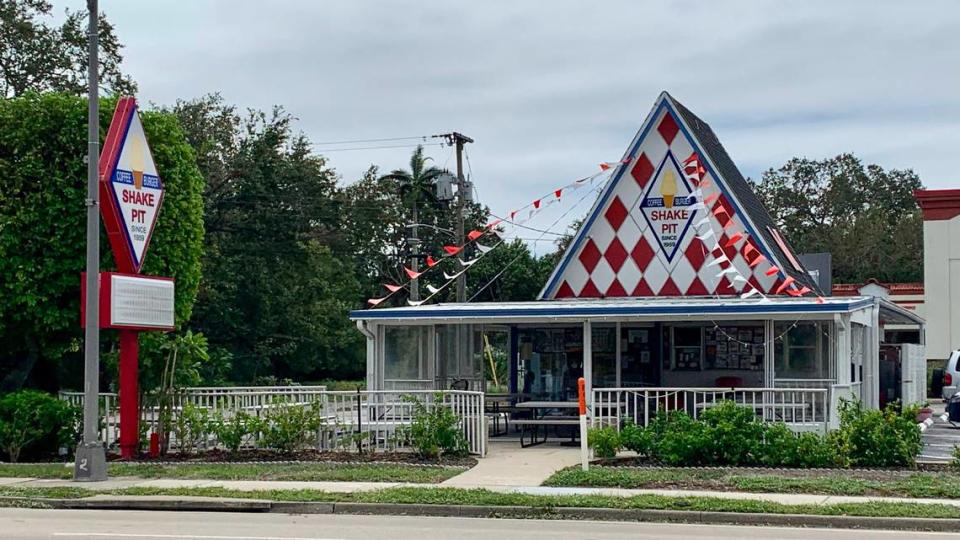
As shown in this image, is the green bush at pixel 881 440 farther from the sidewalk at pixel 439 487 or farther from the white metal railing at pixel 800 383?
the white metal railing at pixel 800 383

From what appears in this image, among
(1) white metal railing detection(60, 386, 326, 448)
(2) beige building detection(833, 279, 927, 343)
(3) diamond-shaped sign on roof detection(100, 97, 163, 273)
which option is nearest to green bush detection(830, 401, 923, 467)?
(1) white metal railing detection(60, 386, 326, 448)

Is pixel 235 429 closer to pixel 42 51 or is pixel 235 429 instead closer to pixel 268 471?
pixel 268 471

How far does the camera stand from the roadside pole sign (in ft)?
62.6

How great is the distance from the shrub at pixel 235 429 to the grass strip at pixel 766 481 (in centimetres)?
555

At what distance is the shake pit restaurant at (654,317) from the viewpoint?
21844mm

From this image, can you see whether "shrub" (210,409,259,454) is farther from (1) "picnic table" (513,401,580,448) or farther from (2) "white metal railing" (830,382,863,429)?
(2) "white metal railing" (830,382,863,429)

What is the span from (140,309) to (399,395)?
4446 mm

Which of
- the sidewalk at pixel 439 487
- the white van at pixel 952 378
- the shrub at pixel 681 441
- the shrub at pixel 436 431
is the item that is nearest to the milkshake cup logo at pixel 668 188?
the shrub at pixel 681 441

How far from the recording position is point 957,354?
3158 cm

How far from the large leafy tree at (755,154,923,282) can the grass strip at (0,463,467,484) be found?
51.4 m

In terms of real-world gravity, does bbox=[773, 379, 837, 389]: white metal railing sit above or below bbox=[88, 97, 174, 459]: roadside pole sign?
below

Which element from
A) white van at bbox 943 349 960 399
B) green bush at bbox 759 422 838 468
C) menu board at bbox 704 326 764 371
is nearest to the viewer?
green bush at bbox 759 422 838 468

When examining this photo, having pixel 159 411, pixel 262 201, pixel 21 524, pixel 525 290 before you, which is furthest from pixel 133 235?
pixel 525 290

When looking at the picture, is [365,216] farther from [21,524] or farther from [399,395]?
[21,524]
